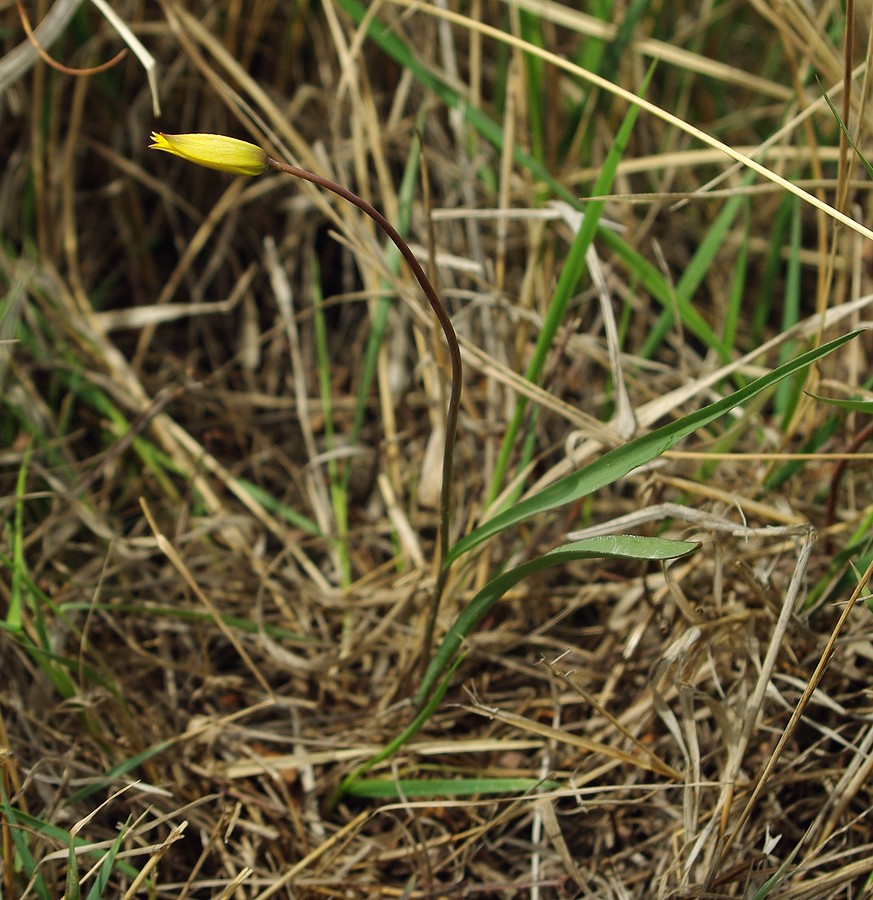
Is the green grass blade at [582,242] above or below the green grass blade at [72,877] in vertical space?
above

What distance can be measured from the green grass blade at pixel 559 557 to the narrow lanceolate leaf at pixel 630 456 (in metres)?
0.04

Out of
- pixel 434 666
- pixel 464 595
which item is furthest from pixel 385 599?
pixel 434 666

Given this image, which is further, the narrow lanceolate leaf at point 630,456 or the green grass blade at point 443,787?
the green grass blade at point 443,787

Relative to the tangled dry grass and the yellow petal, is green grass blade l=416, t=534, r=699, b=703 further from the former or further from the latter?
the yellow petal

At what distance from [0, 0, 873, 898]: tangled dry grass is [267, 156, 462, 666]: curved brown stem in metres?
0.14

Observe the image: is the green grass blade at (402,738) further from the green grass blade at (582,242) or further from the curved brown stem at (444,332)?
the green grass blade at (582,242)

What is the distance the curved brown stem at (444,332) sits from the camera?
59 cm

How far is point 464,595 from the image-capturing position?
44.1 inches

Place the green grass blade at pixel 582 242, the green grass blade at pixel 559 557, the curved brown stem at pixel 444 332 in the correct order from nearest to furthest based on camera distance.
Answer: the curved brown stem at pixel 444 332 < the green grass blade at pixel 559 557 < the green grass blade at pixel 582 242

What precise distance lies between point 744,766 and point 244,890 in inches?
21.7

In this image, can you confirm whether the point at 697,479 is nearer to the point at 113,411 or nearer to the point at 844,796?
the point at 844,796

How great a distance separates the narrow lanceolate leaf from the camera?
719mm

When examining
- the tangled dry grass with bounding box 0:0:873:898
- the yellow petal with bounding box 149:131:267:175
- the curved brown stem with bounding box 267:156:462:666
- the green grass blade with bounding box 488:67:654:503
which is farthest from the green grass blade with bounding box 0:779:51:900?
the green grass blade with bounding box 488:67:654:503

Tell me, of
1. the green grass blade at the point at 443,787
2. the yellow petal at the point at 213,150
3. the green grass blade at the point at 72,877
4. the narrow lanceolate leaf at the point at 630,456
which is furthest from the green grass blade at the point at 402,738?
the yellow petal at the point at 213,150
